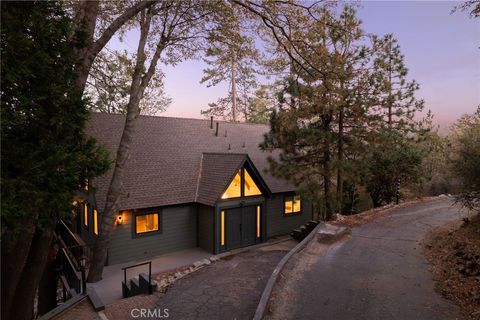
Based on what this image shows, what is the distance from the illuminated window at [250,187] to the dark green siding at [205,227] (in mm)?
2306

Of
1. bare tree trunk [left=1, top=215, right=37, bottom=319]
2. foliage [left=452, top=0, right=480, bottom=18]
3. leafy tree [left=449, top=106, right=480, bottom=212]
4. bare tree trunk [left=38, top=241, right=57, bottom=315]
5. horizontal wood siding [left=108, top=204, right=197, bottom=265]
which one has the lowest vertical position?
bare tree trunk [left=38, top=241, right=57, bottom=315]

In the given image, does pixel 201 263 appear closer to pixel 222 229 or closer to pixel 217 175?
pixel 222 229

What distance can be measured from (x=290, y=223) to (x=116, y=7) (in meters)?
15.0

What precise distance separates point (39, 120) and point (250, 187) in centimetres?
1168

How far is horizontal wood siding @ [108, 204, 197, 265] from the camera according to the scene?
12867mm

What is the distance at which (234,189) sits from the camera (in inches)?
588

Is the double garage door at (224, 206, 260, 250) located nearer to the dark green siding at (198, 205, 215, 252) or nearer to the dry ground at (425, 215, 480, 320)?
the dark green siding at (198, 205, 215, 252)

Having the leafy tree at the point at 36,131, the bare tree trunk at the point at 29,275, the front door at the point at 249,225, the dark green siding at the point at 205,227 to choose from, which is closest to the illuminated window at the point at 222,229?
the dark green siding at the point at 205,227

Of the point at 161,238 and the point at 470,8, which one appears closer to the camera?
the point at 470,8

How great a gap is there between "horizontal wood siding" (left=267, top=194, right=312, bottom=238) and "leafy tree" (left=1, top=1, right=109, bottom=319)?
12.5 metres

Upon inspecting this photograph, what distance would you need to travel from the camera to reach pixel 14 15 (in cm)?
458

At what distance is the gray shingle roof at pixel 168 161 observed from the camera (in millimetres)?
13836
